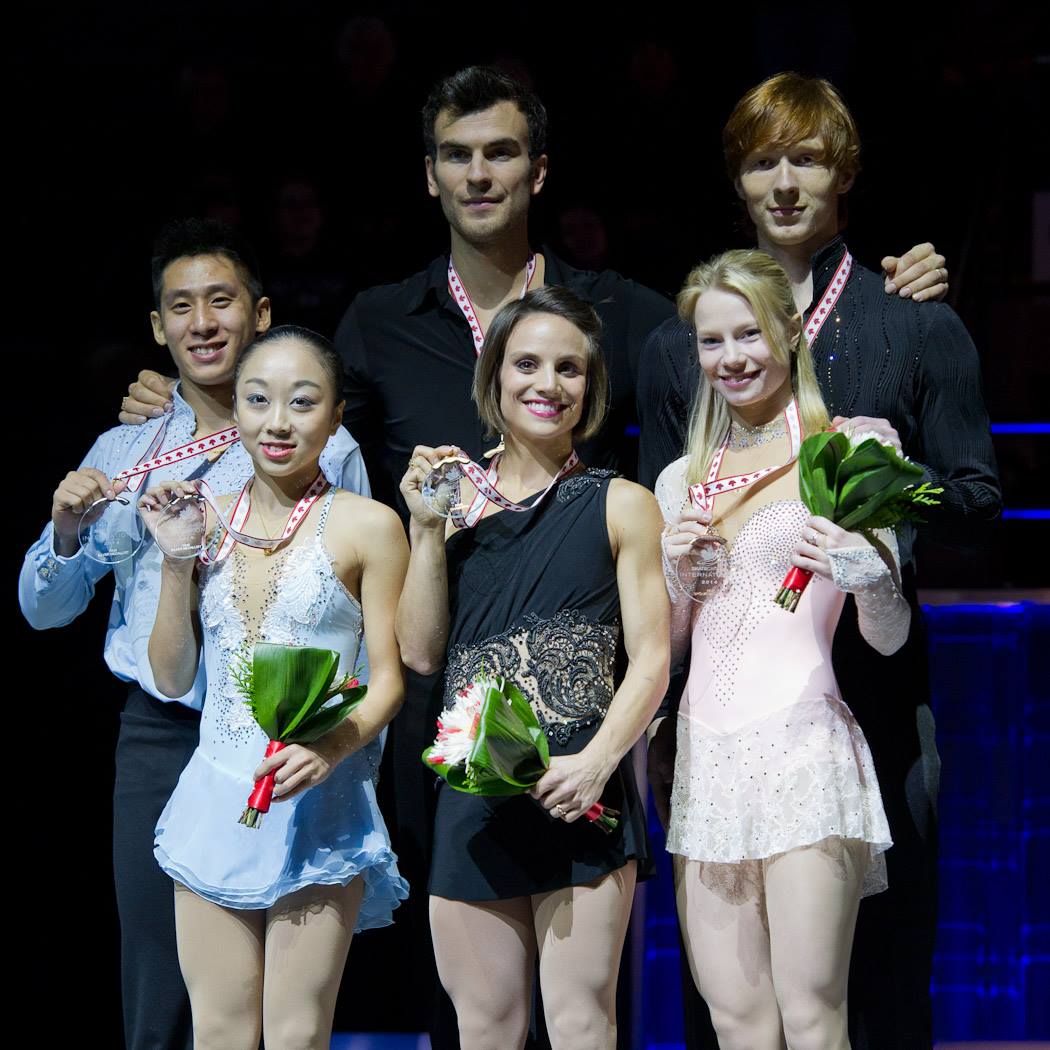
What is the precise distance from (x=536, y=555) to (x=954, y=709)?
1503 mm

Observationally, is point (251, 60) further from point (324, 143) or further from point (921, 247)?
point (921, 247)

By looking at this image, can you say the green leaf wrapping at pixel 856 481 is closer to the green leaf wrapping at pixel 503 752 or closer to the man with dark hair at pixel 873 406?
the man with dark hair at pixel 873 406

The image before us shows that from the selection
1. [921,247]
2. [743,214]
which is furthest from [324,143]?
[921,247]

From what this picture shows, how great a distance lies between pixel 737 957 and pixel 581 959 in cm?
26

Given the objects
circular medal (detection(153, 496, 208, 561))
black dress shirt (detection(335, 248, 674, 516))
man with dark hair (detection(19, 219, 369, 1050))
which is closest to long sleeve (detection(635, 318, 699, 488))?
black dress shirt (detection(335, 248, 674, 516))

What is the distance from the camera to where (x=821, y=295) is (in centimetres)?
306

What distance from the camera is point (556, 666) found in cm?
274

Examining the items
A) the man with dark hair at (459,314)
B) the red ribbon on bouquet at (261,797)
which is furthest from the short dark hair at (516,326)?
the red ribbon on bouquet at (261,797)

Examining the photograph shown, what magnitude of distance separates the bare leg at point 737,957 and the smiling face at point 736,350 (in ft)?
2.70

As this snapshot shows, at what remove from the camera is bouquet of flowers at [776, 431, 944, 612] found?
2523 mm

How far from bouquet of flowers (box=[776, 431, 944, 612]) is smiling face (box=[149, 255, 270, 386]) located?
1245 millimetres

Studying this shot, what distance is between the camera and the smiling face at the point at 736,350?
2773 millimetres

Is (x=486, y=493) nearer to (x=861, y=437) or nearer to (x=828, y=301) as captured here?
(x=861, y=437)

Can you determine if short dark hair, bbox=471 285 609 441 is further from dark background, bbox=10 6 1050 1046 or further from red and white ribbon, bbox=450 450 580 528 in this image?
dark background, bbox=10 6 1050 1046
